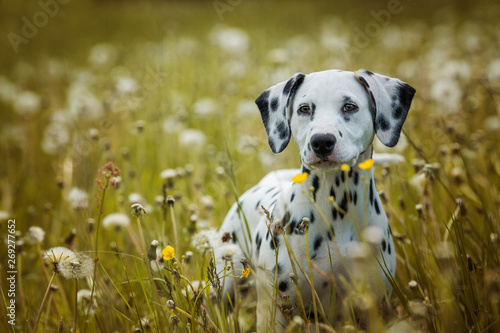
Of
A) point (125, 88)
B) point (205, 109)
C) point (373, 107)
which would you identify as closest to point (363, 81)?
point (373, 107)

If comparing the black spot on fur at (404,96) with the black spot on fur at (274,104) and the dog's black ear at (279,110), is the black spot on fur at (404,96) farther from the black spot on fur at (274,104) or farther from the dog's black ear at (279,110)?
the black spot on fur at (274,104)

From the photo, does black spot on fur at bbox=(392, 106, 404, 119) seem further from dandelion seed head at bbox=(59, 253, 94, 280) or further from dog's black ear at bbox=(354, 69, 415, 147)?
dandelion seed head at bbox=(59, 253, 94, 280)

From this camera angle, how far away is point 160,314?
218 cm

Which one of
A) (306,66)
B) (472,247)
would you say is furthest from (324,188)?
(306,66)

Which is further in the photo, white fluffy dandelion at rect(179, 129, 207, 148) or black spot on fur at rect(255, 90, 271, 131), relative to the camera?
white fluffy dandelion at rect(179, 129, 207, 148)

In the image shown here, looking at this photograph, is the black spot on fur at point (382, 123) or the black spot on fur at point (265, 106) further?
the black spot on fur at point (265, 106)

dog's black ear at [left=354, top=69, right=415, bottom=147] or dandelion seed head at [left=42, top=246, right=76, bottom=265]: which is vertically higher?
dog's black ear at [left=354, top=69, right=415, bottom=147]

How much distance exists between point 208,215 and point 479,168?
8.30 ft

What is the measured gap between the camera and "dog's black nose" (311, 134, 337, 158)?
2.08 m

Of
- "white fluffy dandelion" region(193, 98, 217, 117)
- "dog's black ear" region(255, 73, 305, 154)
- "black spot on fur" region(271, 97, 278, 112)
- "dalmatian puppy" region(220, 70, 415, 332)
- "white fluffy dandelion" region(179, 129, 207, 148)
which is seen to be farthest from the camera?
"white fluffy dandelion" region(193, 98, 217, 117)

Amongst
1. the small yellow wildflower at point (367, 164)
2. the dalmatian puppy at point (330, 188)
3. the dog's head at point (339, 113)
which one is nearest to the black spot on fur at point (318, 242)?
the dalmatian puppy at point (330, 188)

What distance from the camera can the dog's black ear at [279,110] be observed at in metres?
2.46

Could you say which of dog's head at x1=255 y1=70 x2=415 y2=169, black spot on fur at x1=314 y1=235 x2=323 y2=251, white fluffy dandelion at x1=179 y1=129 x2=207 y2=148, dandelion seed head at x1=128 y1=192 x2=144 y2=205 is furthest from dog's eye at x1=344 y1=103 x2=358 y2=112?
white fluffy dandelion at x1=179 y1=129 x2=207 y2=148

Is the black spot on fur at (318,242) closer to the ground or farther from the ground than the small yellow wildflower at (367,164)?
closer to the ground
